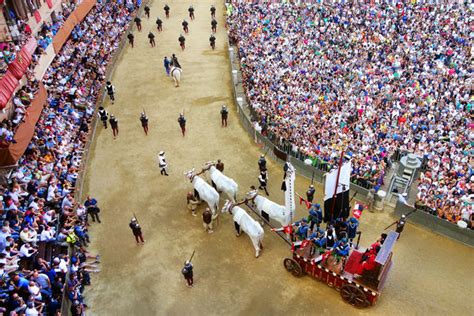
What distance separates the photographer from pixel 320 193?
1905 centimetres

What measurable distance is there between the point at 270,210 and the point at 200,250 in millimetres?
3273

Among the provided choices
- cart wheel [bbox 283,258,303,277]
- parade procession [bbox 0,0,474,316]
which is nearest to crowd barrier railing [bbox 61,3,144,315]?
parade procession [bbox 0,0,474,316]

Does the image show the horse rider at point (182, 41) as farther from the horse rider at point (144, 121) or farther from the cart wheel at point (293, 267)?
the cart wheel at point (293, 267)

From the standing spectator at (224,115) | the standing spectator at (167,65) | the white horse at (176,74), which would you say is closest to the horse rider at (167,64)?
the standing spectator at (167,65)

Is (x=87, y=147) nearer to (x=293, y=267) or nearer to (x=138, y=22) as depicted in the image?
(x=293, y=267)

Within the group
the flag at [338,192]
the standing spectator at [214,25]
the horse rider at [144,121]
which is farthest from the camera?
the standing spectator at [214,25]

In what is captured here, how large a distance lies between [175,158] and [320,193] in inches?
307

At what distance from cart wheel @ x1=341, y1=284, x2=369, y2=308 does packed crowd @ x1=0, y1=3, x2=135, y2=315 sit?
8.89 m

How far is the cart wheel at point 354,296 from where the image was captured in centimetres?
1343

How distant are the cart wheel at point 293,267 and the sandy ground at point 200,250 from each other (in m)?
0.27

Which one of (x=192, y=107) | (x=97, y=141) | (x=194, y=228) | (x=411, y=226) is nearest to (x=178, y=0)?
(x=192, y=107)

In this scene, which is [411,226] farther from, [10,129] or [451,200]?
[10,129]

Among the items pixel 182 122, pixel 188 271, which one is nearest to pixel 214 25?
pixel 182 122

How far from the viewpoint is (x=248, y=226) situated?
15742 mm
